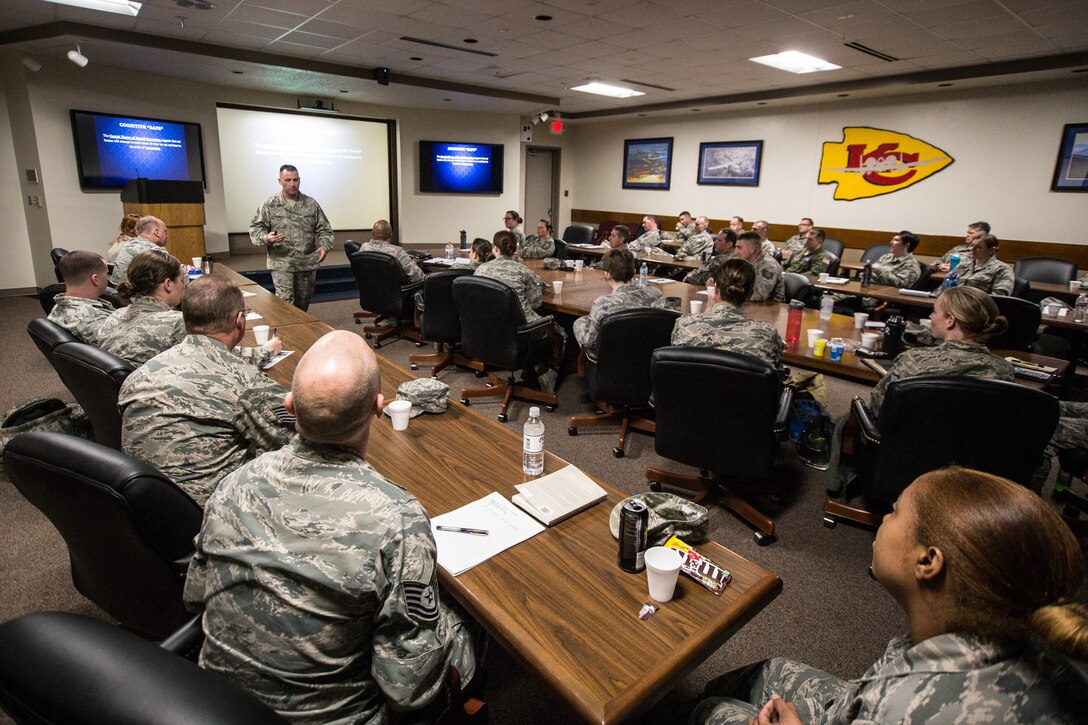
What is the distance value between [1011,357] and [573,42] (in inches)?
192

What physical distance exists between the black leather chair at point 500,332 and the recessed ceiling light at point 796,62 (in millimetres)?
4416

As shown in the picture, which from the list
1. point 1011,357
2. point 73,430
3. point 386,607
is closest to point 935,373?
point 1011,357

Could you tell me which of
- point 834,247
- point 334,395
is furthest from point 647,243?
point 334,395

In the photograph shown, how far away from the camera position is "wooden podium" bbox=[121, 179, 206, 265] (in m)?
6.61

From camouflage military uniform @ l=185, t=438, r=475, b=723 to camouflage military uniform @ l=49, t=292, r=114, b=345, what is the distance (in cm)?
252

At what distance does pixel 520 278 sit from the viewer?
427 cm

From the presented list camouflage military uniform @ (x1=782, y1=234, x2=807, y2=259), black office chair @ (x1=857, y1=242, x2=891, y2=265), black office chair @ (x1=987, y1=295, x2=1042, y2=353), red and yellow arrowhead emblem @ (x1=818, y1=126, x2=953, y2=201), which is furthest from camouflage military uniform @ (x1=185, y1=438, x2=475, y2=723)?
red and yellow arrowhead emblem @ (x1=818, y1=126, x2=953, y2=201)

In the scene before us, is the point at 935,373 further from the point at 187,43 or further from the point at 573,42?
the point at 187,43

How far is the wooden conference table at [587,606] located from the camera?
1.08 m

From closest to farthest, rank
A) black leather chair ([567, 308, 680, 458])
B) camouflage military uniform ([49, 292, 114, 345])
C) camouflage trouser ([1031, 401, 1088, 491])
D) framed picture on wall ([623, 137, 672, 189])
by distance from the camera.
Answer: camouflage trouser ([1031, 401, 1088, 491]), camouflage military uniform ([49, 292, 114, 345]), black leather chair ([567, 308, 680, 458]), framed picture on wall ([623, 137, 672, 189])

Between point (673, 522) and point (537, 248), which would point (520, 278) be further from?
point (537, 248)

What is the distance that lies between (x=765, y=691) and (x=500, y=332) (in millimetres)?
2885

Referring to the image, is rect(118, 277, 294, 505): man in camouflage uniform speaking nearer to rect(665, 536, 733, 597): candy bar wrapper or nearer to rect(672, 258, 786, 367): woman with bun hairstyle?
rect(665, 536, 733, 597): candy bar wrapper

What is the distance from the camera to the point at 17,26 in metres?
5.86
